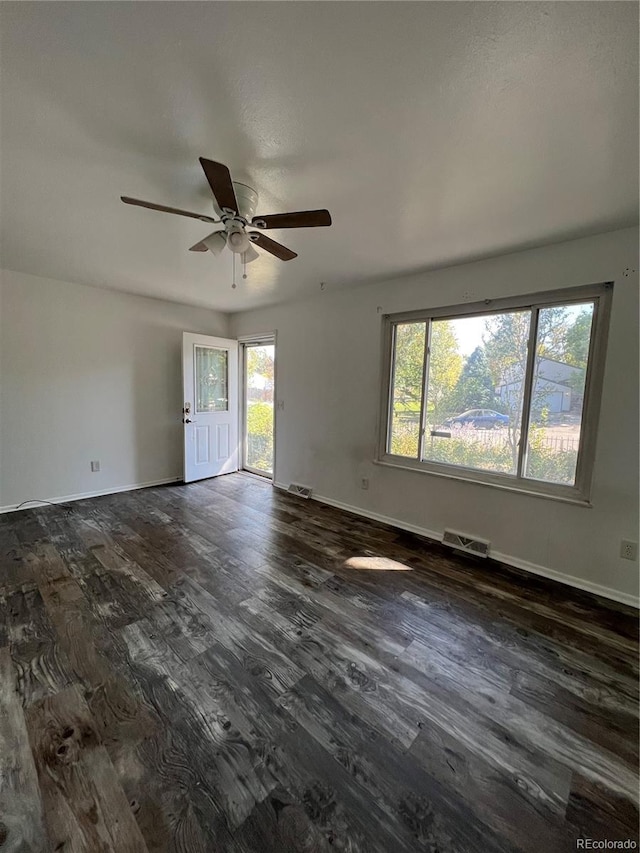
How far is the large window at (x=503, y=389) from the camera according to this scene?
2.40 meters

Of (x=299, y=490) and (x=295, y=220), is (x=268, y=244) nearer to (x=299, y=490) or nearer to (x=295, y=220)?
(x=295, y=220)

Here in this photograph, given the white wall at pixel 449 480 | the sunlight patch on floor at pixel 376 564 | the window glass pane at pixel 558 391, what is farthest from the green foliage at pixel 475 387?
the sunlight patch on floor at pixel 376 564

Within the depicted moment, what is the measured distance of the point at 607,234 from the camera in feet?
7.25


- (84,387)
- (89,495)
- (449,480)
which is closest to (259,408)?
(84,387)

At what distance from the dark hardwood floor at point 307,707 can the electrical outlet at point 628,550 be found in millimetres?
336

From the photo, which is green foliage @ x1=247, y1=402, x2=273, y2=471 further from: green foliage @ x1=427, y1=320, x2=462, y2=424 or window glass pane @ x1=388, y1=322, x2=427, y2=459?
green foliage @ x1=427, y1=320, x2=462, y2=424

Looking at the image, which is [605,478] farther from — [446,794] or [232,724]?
[232,724]

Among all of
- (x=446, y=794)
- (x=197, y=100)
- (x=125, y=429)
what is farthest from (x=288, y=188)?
(x=125, y=429)

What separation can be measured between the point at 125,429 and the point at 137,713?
3509 millimetres

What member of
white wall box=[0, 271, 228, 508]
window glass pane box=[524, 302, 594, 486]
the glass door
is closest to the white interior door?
the glass door

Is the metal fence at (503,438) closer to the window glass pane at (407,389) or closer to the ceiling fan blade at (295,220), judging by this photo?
the window glass pane at (407,389)

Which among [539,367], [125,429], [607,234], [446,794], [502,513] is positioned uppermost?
[607,234]

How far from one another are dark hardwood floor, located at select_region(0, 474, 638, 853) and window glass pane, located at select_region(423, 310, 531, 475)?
960 mm

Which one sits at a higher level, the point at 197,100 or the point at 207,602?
the point at 197,100
